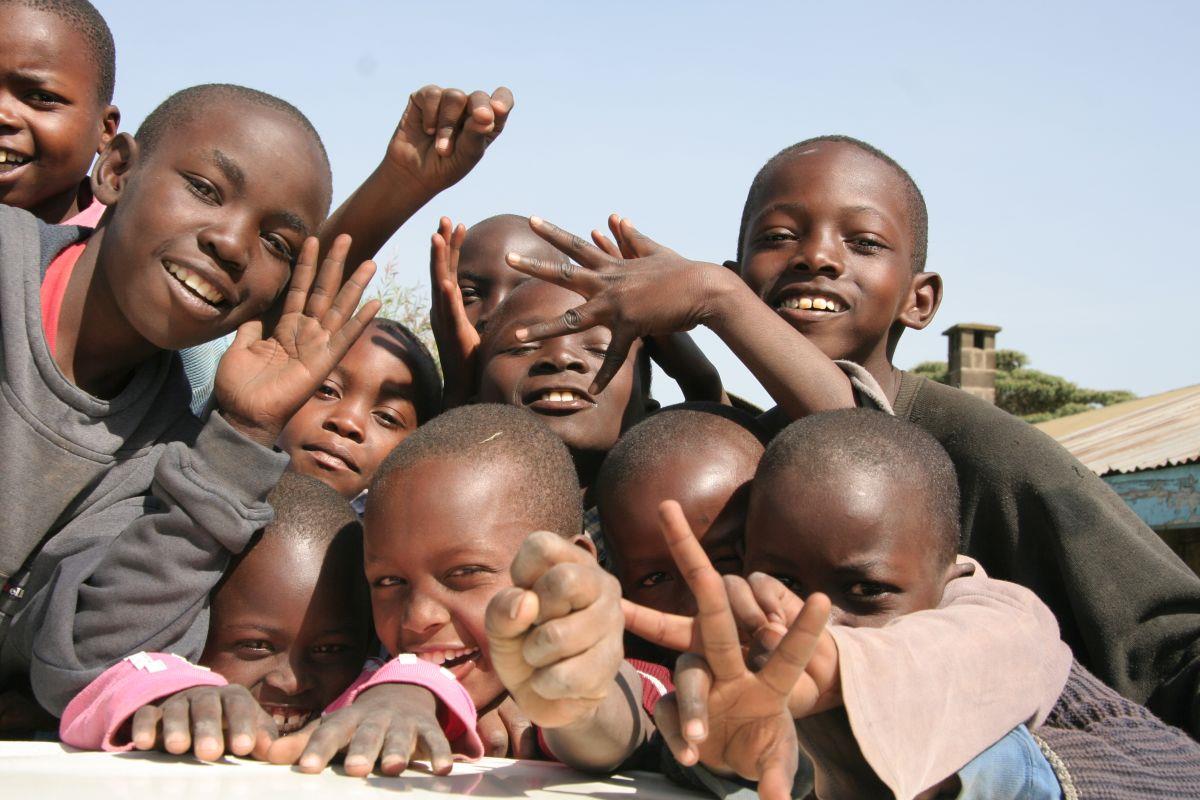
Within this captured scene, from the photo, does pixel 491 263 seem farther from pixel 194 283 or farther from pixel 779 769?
pixel 779 769

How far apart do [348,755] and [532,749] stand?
58cm

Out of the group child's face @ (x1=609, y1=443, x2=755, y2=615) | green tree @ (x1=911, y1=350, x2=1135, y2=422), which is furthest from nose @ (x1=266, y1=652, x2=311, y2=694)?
green tree @ (x1=911, y1=350, x2=1135, y2=422)

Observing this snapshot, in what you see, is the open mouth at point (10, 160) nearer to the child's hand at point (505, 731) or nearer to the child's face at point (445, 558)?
the child's face at point (445, 558)

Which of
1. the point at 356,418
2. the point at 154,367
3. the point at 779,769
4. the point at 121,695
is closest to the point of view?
the point at 779,769

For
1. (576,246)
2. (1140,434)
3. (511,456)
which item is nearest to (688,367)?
Answer: (576,246)

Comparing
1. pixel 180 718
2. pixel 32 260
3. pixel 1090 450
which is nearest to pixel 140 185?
pixel 32 260

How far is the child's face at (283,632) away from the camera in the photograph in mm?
→ 2264

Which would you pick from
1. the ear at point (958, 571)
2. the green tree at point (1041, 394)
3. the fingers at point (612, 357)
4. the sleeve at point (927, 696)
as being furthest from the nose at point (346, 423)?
the green tree at point (1041, 394)

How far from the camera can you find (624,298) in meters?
2.57

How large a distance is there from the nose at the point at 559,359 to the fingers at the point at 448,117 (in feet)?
1.86

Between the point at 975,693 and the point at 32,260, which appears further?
the point at 32,260

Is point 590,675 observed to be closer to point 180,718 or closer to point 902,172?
point 180,718

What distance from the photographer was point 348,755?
5.02 feet

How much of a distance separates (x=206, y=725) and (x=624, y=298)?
4.30ft
